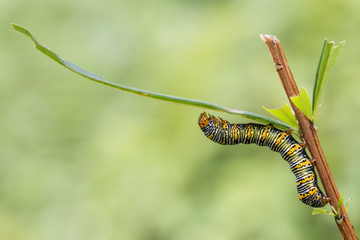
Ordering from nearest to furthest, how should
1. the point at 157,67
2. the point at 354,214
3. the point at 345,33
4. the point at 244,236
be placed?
the point at 354,214, the point at 244,236, the point at 345,33, the point at 157,67

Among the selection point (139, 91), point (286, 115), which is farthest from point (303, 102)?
point (139, 91)

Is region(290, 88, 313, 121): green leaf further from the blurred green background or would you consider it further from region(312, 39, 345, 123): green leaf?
the blurred green background

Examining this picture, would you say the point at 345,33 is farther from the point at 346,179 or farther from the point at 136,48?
the point at 136,48

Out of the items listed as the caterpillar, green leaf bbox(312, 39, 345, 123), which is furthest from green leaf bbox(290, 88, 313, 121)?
the caterpillar

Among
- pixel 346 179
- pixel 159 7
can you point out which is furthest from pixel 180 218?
pixel 159 7

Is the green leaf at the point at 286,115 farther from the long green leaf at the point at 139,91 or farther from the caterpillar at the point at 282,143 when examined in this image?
the caterpillar at the point at 282,143

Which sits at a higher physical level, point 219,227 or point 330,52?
point 330,52

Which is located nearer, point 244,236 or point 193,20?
point 244,236

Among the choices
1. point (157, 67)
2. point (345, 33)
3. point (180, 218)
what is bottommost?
point (180, 218)
